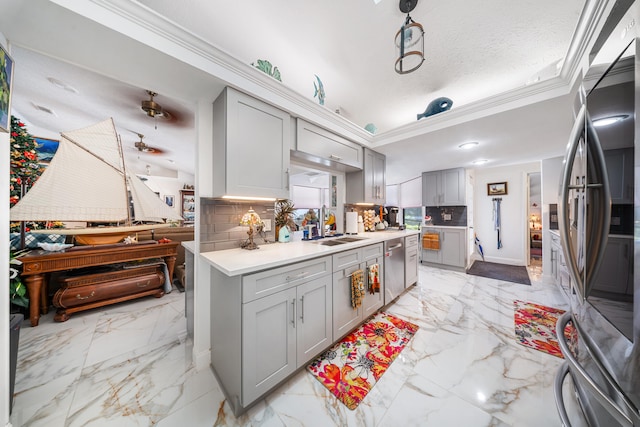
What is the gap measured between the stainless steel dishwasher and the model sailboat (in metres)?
3.35

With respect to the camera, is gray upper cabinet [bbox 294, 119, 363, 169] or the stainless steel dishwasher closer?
gray upper cabinet [bbox 294, 119, 363, 169]

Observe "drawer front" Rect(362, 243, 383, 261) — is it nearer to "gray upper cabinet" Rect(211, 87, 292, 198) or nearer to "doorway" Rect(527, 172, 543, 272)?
"gray upper cabinet" Rect(211, 87, 292, 198)

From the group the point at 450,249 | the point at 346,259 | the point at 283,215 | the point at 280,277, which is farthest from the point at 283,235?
the point at 450,249

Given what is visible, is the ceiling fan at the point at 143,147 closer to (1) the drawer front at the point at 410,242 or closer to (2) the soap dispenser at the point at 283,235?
(2) the soap dispenser at the point at 283,235

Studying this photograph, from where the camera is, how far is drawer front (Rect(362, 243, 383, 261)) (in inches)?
84.4

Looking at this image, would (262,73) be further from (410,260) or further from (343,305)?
(410,260)

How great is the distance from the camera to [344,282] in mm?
1887

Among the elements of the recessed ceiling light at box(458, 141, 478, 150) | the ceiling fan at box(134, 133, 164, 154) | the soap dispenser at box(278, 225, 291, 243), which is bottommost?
the soap dispenser at box(278, 225, 291, 243)

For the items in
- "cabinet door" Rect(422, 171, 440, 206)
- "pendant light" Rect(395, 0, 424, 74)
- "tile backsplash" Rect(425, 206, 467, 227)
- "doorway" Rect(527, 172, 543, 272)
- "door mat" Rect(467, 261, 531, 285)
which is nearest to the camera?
"pendant light" Rect(395, 0, 424, 74)

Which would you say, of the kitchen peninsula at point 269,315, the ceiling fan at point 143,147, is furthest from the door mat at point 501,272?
the ceiling fan at point 143,147

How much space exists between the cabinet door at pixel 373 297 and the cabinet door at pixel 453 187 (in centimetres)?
284

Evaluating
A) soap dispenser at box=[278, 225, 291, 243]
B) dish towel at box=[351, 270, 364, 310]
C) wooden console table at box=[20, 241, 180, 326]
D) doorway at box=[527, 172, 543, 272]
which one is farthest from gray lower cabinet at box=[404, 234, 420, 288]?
wooden console table at box=[20, 241, 180, 326]

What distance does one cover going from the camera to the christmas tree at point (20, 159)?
7.30 feet

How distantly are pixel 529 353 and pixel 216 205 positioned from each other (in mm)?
3033
